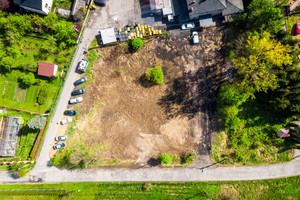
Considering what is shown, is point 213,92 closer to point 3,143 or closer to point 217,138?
point 217,138

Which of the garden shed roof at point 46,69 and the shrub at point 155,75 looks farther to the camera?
the garden shed roof at point 46,69

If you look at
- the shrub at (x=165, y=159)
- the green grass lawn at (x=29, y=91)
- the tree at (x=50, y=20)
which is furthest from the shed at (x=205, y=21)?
the green grass lawn at (x=29, y=91)

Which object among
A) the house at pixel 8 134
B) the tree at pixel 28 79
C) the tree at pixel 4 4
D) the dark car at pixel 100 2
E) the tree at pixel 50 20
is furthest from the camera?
the dark car at pixel 100 2

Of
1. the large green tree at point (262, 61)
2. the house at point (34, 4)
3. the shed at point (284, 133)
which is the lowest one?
the shed at point (284, 133)

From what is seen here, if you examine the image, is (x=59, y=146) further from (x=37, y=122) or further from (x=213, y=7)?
(x=213, y=7)

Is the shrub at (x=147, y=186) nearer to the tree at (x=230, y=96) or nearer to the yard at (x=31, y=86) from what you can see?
the tree at (x=230, y=96)

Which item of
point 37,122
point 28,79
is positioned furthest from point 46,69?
point 37,122
